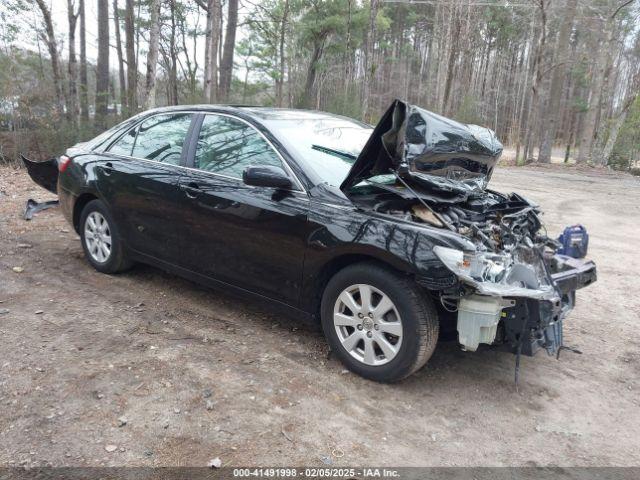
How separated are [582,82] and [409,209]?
4383 cm

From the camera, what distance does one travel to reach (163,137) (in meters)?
4.67

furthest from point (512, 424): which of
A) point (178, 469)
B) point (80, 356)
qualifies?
point (80, 356)

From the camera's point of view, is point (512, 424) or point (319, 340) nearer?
point (512, 424)

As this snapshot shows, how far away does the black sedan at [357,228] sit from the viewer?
10.3ft

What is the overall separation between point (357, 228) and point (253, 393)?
4.05 ft

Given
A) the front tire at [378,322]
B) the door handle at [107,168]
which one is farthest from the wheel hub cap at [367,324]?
the door handle at [107,168]

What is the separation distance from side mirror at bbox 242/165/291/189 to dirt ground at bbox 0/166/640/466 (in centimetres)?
121

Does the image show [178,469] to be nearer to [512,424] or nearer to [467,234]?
[512,424]

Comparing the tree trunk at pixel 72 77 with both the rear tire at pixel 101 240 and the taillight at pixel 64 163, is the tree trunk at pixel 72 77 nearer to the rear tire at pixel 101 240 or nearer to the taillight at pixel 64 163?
the taillight at pixel 64 163

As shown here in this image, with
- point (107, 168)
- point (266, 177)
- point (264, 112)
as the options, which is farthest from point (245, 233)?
point (107, 168)

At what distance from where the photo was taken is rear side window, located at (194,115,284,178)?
155 inches

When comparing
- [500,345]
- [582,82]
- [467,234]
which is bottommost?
[500,345]

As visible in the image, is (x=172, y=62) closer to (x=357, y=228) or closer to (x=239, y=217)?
(x=239, y=217)

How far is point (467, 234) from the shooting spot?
3295 mm
